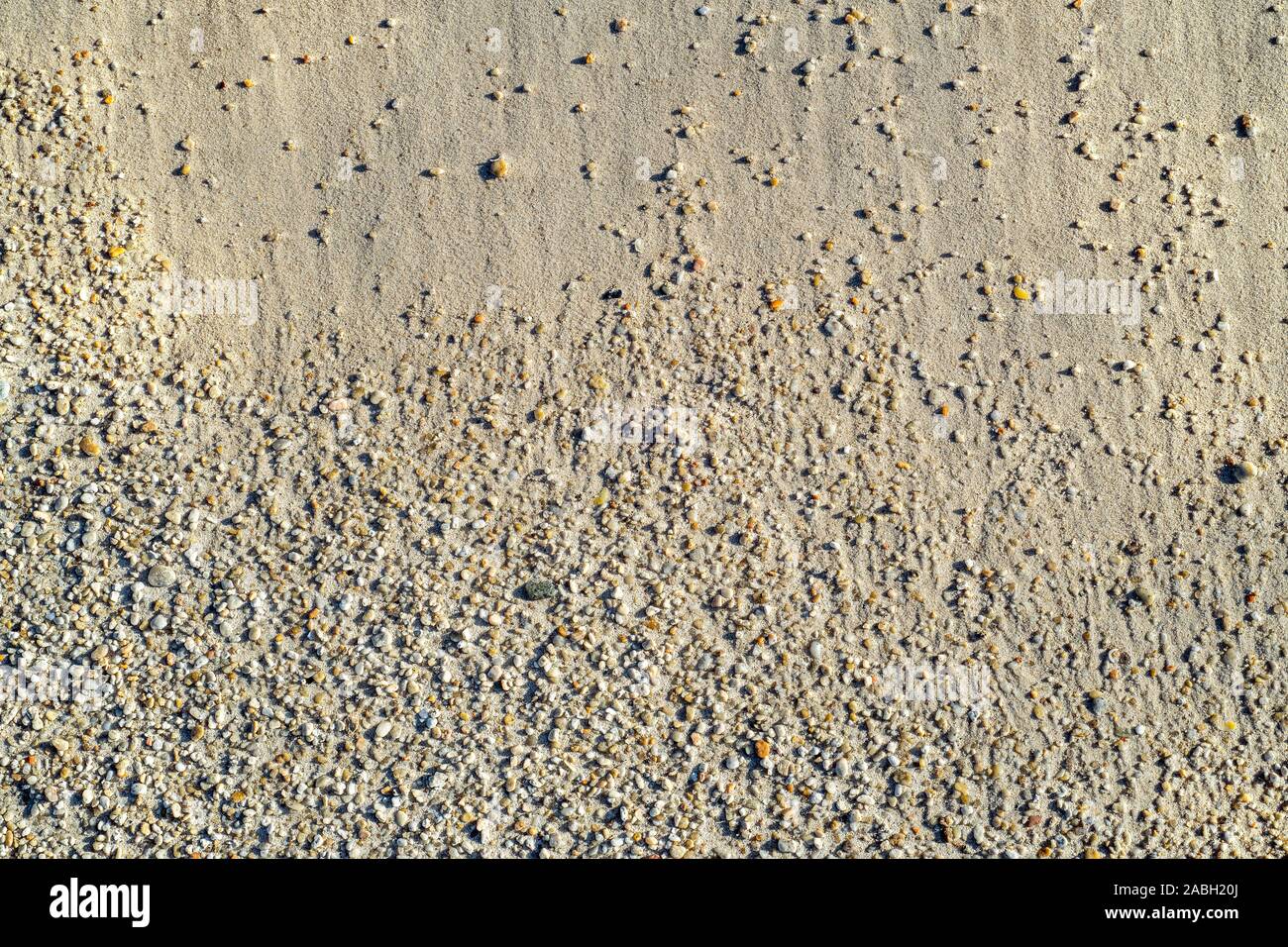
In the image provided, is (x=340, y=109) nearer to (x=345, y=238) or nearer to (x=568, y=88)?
(x=345, y=238)

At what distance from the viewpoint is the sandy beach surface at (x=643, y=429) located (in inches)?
203

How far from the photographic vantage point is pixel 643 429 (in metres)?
5.50

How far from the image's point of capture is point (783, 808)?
201 inches

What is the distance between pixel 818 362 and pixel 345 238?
2.84 m

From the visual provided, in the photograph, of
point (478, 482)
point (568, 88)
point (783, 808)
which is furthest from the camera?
point (568, 88)

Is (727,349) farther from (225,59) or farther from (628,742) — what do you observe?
(225,59)

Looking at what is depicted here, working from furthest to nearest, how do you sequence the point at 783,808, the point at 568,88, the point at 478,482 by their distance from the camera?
the point at 568,88 < the point at 478,482 < the point at 783,808

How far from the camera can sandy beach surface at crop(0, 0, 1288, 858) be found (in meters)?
5.17

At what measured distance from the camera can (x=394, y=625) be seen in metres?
5.30

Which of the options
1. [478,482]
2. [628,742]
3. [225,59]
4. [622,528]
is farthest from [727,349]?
[225,59]

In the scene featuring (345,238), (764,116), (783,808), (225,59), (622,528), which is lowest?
(783,808)

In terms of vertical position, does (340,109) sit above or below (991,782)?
above

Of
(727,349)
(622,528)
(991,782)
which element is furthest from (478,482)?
(991,782)

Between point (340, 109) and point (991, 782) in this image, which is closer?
point (991, 782)
